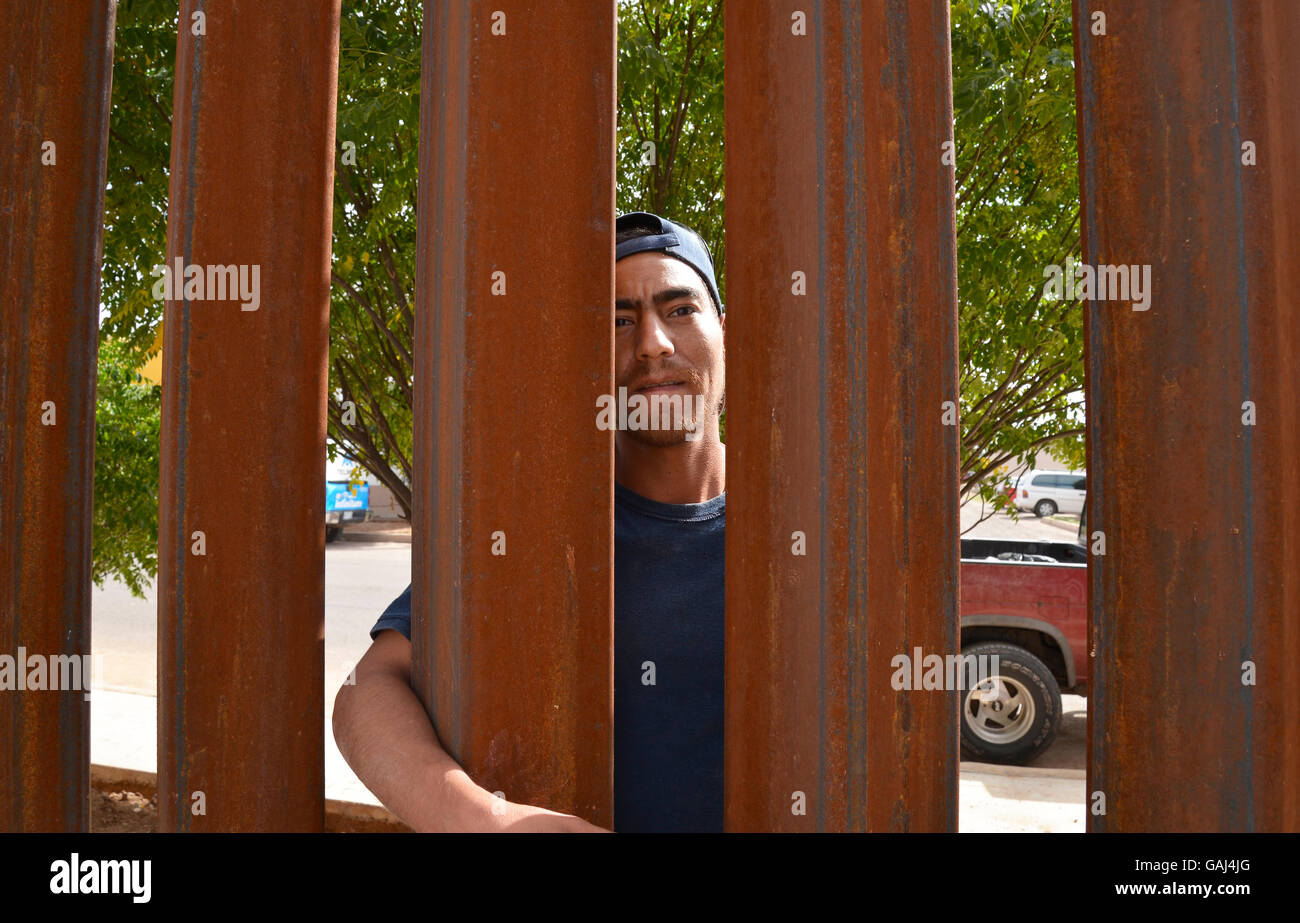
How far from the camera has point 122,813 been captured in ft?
20.7

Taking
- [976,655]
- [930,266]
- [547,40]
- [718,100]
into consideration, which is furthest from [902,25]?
[976,655]

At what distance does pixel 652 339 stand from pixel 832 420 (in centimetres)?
94

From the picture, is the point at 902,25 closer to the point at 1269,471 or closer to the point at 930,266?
the point at 930,266

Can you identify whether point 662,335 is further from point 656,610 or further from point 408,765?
point 408,765

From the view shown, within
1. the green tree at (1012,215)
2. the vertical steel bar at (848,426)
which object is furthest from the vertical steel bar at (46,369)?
the green tree at (1012,215)

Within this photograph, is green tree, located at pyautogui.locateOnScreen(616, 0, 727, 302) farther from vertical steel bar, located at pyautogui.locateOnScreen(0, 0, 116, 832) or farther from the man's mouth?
vertical steel bar, located at pyautogui.locateOnScreen(0, 0, 116, 832)

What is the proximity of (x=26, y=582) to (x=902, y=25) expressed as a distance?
84.8 inches

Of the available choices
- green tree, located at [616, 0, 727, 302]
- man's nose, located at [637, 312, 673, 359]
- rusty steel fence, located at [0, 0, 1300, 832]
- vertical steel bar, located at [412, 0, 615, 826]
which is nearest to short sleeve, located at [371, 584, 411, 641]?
rusty steel fence, located at [0, 0, 1300, 832]

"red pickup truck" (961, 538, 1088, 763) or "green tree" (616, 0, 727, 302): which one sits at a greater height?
"green tree" (616, 0, 727, 302)

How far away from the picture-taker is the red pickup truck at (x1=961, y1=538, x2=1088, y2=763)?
27.3 ft

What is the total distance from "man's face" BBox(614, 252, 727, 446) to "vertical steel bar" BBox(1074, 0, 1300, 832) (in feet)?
3.67

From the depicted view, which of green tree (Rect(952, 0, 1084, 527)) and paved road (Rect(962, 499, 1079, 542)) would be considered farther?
paved road (Rect(962, 499, 1079, 542))

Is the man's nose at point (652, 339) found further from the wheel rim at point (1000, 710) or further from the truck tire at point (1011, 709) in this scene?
the wheel rim at point (1000, 710)

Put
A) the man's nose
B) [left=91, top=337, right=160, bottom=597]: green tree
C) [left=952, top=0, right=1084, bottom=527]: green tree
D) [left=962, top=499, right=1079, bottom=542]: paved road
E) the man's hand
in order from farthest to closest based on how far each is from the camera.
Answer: [left=962, top=499, right=1079, bottom=542]: paved road, [left=91, top=337, right=160, bottom=597]: green tree, [left=952, top=0, right=1084, bottom=527]: green tree, the man's nose, the man's hand
